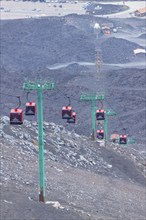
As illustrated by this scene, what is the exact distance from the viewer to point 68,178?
77.9 ft

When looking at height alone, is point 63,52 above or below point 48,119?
above

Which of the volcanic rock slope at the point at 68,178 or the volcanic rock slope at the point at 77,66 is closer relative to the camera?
the volcanic rock slope at the point at 68,178

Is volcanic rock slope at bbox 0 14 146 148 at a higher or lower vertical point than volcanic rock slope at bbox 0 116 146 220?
higher

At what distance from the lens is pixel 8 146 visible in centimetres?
2500

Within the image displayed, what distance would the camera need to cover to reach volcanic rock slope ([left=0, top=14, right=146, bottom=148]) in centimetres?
4719

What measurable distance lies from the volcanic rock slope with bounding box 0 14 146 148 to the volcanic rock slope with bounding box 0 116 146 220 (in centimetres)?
1121

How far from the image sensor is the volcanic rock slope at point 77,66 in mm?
47188

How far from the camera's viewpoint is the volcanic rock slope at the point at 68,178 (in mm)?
17156

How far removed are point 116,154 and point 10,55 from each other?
1526 inches

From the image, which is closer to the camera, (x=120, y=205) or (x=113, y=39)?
(x=120, y=205)

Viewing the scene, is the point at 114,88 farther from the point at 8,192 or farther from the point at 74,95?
the point at 8,192

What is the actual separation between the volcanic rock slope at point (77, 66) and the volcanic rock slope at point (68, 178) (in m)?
11.2

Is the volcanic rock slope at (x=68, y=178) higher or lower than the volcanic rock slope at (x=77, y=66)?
lower

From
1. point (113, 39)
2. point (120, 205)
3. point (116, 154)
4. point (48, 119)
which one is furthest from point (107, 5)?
point (120, 205)
